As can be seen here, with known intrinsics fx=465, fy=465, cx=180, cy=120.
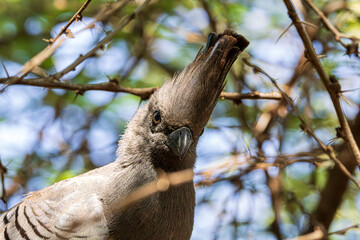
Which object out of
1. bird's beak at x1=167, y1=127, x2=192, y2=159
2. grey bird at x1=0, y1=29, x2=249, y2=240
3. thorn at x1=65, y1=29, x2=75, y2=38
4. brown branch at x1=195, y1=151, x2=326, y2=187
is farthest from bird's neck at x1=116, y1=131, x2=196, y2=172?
thorn at x1=65, y1=29, x2=75, y2=38

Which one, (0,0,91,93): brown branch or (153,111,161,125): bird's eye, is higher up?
(0,0,91,93): brown branch

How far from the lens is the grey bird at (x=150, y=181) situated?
316cm

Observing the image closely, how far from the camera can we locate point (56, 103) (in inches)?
213

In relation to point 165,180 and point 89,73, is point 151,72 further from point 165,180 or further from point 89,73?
point 165,180

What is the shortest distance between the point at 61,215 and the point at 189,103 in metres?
1.20

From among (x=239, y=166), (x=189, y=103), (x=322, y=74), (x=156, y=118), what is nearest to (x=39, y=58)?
(x=156, y=118)

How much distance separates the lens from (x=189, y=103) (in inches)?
126

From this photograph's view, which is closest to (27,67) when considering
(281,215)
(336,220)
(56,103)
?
(56,103)

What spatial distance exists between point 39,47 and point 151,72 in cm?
131

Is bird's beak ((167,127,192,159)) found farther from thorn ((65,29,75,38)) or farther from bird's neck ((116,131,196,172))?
thorn ((65,29,75,38))

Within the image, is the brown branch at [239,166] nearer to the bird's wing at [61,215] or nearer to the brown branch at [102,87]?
the brown branch at [102,87]

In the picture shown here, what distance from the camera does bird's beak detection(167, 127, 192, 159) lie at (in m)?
3.14

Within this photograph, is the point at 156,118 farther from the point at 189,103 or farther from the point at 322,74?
the point at 322,74

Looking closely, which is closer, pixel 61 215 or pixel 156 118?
pixel 61 215
